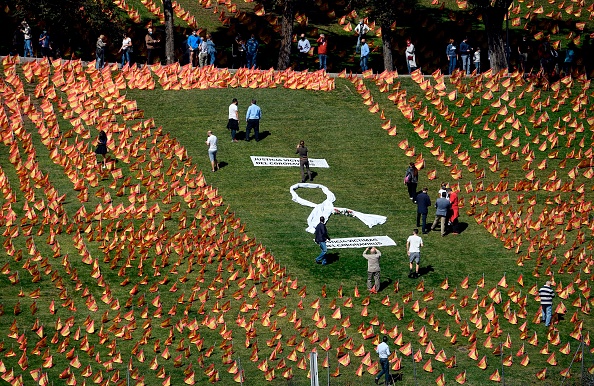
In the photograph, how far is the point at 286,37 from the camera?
66375 mm

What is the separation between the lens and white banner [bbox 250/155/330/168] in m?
53.6

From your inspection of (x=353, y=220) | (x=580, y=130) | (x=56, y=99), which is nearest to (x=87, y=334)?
(x=353, y=220)

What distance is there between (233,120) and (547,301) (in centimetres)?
1866

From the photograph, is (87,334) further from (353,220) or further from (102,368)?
(353,220)

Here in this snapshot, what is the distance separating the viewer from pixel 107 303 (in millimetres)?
41938

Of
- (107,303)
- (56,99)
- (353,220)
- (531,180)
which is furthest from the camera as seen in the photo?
(56,99)

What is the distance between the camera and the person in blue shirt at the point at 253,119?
5469cm

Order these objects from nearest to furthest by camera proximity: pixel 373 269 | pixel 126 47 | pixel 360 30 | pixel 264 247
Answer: pixel 373 269, pixel 264 247, pixel 126 47, pixel 360 30

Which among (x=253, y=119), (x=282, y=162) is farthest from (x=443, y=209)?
(x=253, y=119)

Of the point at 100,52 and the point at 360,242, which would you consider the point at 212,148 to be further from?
the point at 100,52

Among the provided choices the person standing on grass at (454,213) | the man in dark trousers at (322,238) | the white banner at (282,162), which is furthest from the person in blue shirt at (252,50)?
the man in dark trousers at (322,238)

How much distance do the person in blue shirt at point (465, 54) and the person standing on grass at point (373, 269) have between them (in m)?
24.2

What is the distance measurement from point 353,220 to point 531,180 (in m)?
8.21

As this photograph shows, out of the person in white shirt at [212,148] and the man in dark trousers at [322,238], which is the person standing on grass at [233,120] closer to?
the person in white shirt at [212,148]
